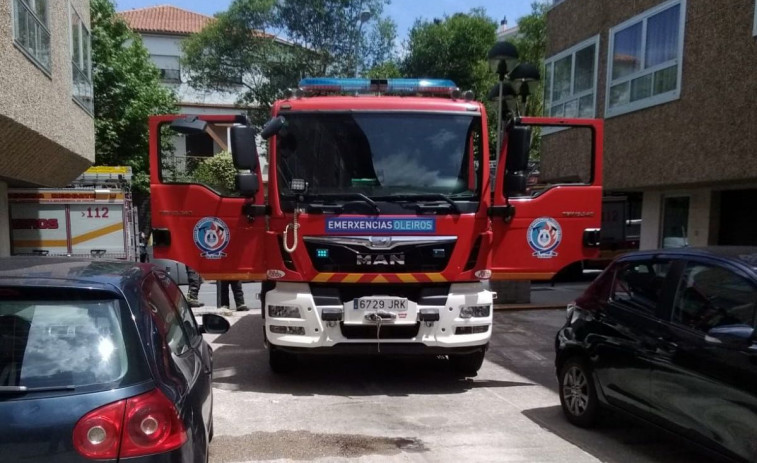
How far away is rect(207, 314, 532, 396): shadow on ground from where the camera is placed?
637 centimetres

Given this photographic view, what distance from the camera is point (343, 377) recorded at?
6.83 meters

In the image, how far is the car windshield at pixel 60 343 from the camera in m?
2.48

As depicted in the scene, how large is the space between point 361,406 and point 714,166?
732 cm

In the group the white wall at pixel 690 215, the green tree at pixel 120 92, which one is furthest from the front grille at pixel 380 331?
the green tree at pixel 120 92

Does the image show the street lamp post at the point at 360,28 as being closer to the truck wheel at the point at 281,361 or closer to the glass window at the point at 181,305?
the truck wheel at the point at 281,361

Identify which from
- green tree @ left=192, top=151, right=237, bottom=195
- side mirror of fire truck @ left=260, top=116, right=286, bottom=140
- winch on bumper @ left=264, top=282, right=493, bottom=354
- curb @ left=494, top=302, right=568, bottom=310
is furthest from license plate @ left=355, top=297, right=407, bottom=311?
green tree @ left=192, top=151, right=237, bottom=195

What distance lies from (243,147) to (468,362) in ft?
11.1

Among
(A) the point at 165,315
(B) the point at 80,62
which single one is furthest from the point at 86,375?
(B) the point at 80,62

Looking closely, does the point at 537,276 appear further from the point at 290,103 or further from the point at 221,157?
the point at 221,157

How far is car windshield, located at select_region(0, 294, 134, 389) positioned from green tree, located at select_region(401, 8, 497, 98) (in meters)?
26.7

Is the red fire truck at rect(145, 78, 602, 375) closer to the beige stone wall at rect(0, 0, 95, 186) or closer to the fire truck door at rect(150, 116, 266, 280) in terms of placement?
the fire truck door at rect(150, 116, 266, 280)

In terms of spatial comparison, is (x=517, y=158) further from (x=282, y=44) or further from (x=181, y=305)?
(x=282, y=44)

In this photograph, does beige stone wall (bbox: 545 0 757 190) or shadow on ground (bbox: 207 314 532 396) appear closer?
shadow on ground (bbox: 207 314 532 396)

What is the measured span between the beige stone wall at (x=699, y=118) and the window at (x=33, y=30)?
1034 centimetres
